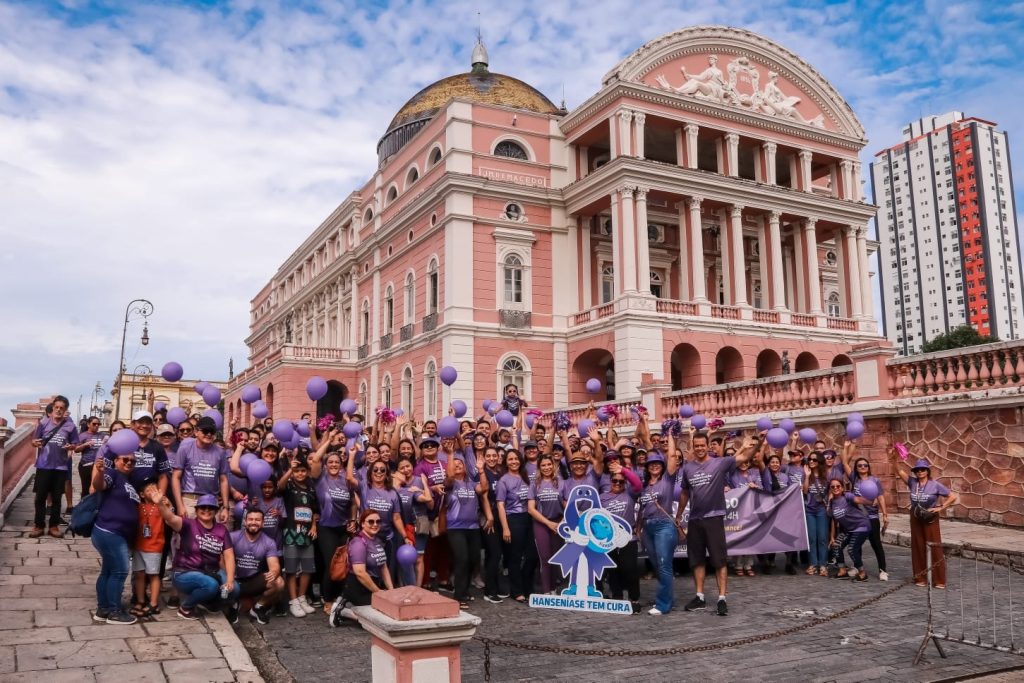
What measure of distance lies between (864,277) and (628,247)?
35.9 ft

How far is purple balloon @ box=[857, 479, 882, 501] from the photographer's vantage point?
9.91 m

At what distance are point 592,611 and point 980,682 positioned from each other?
360cm

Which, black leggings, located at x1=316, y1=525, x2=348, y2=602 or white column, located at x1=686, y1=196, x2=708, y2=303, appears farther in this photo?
white column, located at x1=686, y1=196, x2=708, y2=303

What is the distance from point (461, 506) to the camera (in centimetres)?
880

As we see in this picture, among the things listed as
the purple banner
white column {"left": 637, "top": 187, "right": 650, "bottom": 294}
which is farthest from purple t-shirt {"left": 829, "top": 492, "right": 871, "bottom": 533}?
white column {"left": 637, "top": 187, "right": 650, "bottom": 294}

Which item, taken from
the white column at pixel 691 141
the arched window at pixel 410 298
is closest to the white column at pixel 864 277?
the white column at pixel 691 141

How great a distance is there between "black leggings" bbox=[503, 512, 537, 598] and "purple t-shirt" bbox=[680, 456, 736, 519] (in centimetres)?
181

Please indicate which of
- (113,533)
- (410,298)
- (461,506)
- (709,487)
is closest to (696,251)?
(410,298)

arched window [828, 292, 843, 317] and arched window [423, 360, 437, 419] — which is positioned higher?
arched window [828, 292, 843, 317]

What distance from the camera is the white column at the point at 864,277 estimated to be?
30.7 metres

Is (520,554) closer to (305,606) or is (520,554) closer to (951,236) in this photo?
(305,606)

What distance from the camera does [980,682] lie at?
6.11 meters

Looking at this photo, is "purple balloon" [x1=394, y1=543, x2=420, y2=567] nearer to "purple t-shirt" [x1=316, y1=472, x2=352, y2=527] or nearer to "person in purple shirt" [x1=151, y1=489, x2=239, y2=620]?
"purple t-shirt" [x1=316, y1=472, x2=352, y2=527]

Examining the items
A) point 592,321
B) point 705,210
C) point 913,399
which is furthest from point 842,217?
point 913,399
